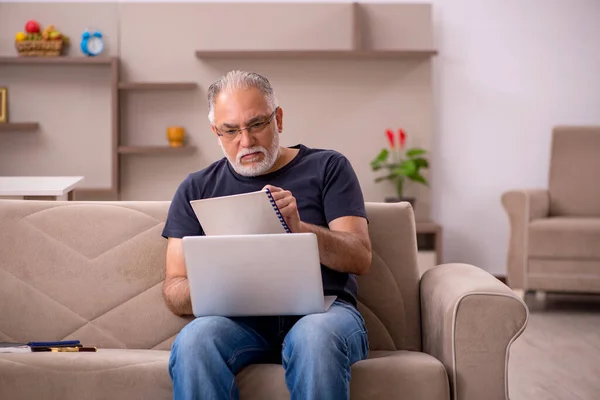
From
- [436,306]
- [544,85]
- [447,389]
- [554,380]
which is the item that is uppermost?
[544,85]

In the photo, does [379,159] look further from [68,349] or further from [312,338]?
[312,338]

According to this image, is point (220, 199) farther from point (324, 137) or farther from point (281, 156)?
point (324, 137)

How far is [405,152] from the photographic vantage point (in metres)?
5.64

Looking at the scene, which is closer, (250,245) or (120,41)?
(250,245)

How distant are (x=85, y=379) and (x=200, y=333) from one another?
0.33m

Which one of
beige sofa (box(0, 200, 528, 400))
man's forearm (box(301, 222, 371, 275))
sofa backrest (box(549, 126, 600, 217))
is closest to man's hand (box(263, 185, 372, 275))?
man's forearm (box(301, 222, 371, 275))

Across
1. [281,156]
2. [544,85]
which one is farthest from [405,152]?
[281,156]

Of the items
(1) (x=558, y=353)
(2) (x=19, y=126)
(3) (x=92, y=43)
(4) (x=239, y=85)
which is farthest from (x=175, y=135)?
(4) (x=239, y=85)

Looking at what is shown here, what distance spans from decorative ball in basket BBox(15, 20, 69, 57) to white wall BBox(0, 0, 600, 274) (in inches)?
96.9

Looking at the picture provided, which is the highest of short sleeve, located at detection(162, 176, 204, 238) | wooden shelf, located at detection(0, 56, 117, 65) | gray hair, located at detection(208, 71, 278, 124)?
wooden shelf, located at detection(0, 56, 117, 65)

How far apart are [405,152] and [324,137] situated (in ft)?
1.75

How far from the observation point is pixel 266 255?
1.94 m

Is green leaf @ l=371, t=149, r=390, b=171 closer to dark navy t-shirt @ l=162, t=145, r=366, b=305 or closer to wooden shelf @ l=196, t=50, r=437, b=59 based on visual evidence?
wooden shelf @ l=196, t=50, r=437, b=59

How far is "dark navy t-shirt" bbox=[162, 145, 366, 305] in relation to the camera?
7.40 ft
